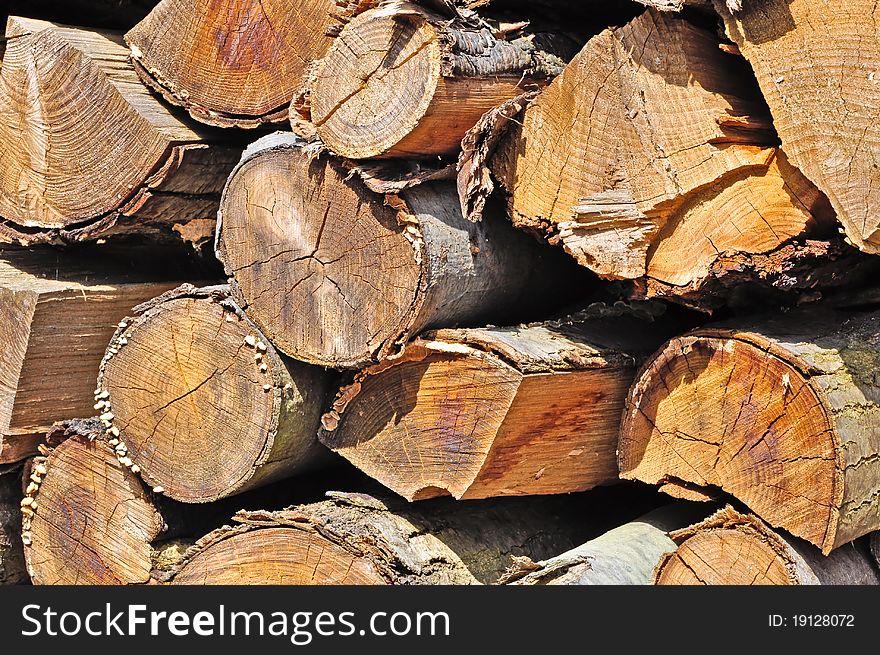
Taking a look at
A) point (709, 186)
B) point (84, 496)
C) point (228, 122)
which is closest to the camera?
point (709, 186)

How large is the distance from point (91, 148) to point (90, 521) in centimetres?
117

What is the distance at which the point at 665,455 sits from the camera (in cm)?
262

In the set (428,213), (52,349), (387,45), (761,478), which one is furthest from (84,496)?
(761,478)

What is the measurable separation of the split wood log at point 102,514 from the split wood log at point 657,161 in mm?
1312

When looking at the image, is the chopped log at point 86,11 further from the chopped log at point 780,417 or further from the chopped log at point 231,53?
the chopped log at point 780,417

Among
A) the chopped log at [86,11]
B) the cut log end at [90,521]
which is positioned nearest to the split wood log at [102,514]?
the cut log end at [90,521]

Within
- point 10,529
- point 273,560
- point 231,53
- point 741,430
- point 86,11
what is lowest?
point 10,529

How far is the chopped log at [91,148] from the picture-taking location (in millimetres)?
3027

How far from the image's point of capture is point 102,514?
321 cm

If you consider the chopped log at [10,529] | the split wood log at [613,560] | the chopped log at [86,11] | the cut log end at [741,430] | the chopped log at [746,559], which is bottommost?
the chopped log at [10,529]

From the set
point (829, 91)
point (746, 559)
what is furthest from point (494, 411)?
point (829, 91)

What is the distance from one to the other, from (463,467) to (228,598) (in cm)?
74

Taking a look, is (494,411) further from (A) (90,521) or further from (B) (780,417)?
(A) (90,521)

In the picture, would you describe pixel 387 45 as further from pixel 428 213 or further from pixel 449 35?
pixel 428 213
